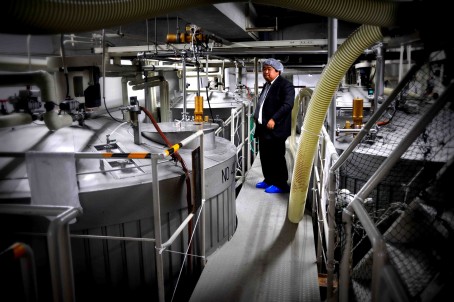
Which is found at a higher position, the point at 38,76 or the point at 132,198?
the point at 38,76

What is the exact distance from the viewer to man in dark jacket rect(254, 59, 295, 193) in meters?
4.18

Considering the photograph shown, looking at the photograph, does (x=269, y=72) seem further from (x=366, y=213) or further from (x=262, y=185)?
(x=366, y=213)

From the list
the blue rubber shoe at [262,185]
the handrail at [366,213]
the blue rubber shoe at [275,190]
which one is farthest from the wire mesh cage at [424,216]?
the blue rubber shoe at [262,185]

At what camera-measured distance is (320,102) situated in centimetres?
266

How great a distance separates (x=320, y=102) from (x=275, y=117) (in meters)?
1.49

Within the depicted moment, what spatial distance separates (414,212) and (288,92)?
2474mm

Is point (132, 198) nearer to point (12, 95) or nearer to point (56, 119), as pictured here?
point (56, 119)

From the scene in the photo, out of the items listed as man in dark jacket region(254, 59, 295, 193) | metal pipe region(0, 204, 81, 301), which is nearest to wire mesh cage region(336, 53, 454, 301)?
metal pipe region(0, 204, 81, 301)

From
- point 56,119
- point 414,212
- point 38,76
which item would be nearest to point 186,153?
point 56,119

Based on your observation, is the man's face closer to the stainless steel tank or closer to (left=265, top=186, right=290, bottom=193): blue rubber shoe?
(left=265, top=186, right=290, bottom=193): blue rubber shoe

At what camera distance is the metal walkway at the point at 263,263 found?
2.54 m

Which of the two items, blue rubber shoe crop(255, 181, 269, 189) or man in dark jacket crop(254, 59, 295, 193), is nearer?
man in dark jacket crop(254, 59, 295, 193)

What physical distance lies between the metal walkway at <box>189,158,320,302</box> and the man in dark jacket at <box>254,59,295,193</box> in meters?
0.60

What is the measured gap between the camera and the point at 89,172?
247cm
